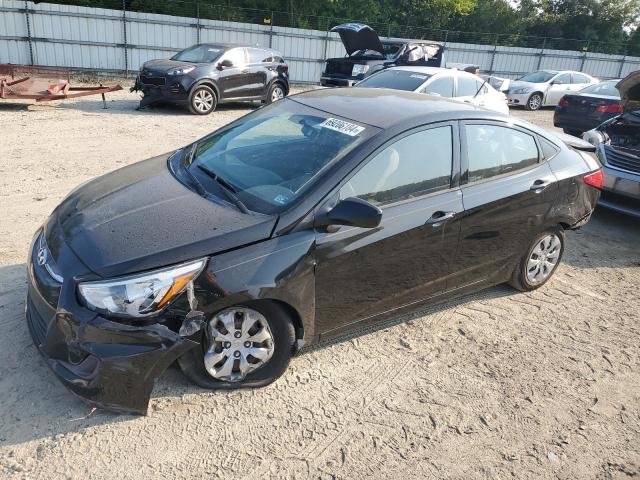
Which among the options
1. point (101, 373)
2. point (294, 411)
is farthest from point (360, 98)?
point (101, 373)

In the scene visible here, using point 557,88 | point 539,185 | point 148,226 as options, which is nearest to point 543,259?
point 539,185

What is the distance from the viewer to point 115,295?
2641 millimetres

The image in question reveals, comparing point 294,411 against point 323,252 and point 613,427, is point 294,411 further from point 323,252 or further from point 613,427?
point 613,427

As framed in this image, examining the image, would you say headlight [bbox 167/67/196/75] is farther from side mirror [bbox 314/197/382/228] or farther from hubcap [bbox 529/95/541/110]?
hubcap [bbox 529/95/541/110]

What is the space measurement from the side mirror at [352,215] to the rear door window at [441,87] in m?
7.29

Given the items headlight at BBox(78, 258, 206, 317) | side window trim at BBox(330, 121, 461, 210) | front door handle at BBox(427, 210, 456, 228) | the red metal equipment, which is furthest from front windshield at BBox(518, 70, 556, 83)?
headlight at BBox(78, 258, 206, 317)

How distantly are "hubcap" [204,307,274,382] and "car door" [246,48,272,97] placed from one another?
35.2 feet

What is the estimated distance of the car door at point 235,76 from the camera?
40.0ft

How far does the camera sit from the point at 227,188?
3.36 meters

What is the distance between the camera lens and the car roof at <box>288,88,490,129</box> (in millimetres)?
3574

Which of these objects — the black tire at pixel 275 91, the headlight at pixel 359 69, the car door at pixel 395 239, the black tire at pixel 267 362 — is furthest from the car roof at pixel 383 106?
the headlight at pixel 359 69

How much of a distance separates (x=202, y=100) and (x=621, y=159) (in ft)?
27.9

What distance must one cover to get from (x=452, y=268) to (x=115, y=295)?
2302 millimetres

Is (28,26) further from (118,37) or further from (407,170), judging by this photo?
(407,170)
